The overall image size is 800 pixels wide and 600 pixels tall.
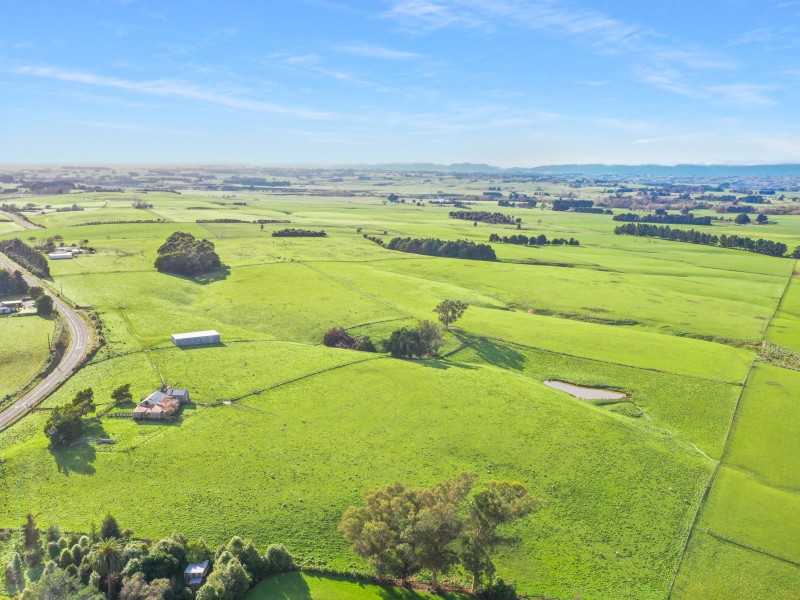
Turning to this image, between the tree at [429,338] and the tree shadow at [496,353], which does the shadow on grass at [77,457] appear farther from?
the tree shadow at [496,353]

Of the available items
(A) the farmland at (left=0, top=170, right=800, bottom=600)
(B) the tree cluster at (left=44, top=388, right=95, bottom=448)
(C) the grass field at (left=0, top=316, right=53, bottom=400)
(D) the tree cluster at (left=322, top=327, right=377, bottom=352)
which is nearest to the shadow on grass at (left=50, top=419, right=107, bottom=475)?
(A) the farmland at (left=0, top=170, right=800, bottom=600)

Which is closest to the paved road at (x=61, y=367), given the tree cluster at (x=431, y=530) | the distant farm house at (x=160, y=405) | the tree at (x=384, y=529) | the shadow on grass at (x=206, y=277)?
the distant farm house at (x=160, y=405)

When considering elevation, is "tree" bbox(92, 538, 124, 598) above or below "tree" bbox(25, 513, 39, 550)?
above

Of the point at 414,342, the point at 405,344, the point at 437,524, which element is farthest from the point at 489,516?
the point at 414,342

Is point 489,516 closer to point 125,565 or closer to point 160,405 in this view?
point 125,565

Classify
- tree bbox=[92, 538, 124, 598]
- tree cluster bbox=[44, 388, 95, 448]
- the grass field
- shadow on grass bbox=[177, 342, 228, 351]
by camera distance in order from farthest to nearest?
1. shadow on grass bbox=[177, 342, 228, 351]
2. the grass field
3. tree cluster bbox=[44, 388, 95, 448]
4. tree bbox=[92, 538, 124, 598]

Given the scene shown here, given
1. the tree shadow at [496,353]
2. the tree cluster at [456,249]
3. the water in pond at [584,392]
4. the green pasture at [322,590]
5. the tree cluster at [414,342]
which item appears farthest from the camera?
the tree cluster at [456,249]

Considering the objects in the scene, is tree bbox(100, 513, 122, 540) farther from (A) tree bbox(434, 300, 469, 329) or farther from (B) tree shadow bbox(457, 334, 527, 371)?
(A) tree bbox(434, 300, 469, 329)
